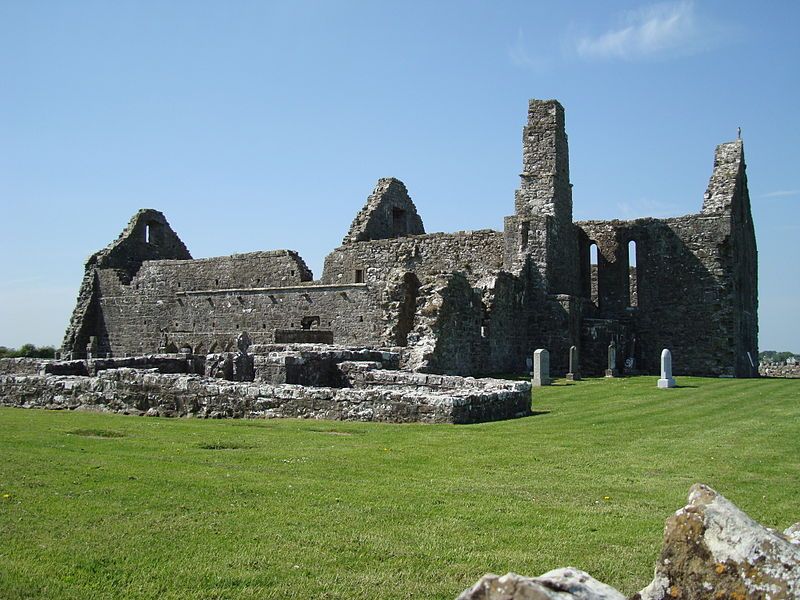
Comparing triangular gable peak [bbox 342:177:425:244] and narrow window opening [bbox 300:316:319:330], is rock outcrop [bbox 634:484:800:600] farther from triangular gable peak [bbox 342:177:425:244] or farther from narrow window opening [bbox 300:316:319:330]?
triangular gable peak [bbox 342:177:425:244]

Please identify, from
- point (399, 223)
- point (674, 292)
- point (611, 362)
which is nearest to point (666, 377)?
point (611, 362)

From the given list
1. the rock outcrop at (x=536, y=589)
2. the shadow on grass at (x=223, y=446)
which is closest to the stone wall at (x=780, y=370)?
the shadow on grass at (x=223, y=446)

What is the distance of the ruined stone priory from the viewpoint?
25812 millimetres

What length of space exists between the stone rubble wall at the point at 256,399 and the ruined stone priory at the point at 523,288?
8.53 m

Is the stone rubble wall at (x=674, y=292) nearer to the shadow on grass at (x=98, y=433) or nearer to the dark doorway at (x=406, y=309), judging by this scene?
the dark doorway at (x=406, y=309)

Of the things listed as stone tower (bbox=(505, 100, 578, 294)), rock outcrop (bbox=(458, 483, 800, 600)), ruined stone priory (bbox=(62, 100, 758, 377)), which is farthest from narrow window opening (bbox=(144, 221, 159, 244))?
rock outcrop (bbox=(458, 483, 800, 600))

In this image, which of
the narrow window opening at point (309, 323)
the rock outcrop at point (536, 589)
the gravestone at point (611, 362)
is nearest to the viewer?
the rock outcrop at point (536, 589)

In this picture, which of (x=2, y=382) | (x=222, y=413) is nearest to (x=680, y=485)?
(x=222, y=413)

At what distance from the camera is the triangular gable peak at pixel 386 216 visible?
3250 centimetres

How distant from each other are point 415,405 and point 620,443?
370cm

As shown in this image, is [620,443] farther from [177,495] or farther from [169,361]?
[169,361]

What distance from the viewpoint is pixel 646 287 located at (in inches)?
1196

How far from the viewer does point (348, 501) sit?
7062 mm

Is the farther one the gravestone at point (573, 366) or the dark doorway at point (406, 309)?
the dark doorway at point (406, 309)
